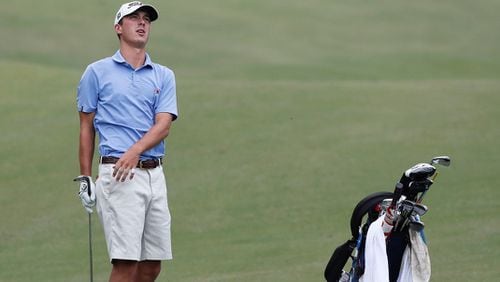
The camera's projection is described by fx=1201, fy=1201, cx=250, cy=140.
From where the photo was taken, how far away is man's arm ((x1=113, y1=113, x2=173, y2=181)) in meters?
6.79

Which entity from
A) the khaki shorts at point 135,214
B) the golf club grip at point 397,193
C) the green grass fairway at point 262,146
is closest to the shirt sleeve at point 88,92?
the khaki shorts at point 135,214

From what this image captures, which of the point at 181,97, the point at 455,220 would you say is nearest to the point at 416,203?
the point at 455,220

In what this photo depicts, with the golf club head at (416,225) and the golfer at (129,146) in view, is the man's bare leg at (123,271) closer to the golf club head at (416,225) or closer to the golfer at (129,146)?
the golfer at (129,146)

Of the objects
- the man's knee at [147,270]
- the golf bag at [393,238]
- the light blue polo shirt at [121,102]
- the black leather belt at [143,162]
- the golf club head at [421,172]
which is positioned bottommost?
the man's knee at [147,270]

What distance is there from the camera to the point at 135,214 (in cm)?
689

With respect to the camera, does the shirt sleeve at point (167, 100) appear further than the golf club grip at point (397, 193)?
Yes

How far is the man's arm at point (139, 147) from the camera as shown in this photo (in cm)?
679

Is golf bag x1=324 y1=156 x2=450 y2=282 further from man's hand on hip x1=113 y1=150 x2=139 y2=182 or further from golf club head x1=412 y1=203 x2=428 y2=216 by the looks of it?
man's hand on hip x1=113 y1=150 x2=139 y2=182

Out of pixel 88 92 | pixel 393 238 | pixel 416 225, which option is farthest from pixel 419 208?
pixel 88 92

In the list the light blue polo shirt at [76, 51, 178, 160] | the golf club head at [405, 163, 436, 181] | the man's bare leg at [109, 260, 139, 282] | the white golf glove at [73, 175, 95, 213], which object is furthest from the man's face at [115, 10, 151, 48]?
the golf club head at [405, 163, 436, 181]

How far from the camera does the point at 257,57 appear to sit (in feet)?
78.6

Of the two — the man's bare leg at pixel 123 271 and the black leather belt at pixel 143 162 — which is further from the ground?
the black leather belt at pixel 143 162

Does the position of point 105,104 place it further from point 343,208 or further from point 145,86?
point 343,208

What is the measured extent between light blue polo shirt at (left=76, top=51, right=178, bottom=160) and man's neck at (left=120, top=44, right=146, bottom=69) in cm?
3
